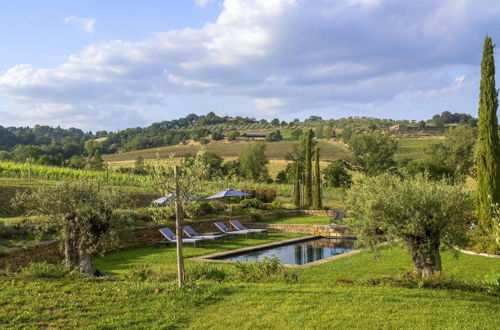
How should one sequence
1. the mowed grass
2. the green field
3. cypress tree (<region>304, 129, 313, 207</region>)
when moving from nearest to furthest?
1. cypress tree (<region>304, 129, 313, 207</region>)
2. the mowed grass
3. the green field

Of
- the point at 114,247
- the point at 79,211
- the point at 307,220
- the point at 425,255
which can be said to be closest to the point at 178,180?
the point at 79,211

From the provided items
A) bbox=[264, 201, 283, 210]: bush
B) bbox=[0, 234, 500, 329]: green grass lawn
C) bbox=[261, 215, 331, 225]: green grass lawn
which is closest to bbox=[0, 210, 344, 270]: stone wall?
bbox=[261, 215, 331, 225]: green grass lawn

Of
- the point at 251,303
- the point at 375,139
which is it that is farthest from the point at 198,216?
the point at 375,139

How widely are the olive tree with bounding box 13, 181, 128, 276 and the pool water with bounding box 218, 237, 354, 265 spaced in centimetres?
490

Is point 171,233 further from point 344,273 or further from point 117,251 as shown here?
point 344,273

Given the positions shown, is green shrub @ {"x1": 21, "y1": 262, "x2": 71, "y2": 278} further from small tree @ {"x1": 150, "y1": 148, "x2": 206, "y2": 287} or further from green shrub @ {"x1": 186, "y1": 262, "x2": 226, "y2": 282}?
small tree @ {"x1": 150, "y1": 148, "x2": 206, "y2": 287}

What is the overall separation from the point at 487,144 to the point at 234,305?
11.2m

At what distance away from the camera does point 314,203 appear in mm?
27438

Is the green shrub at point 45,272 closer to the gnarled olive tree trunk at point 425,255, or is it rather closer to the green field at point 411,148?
the gnarled olive tree trunk at point 425,255

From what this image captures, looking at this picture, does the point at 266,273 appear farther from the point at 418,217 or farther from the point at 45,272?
the point at 45,272

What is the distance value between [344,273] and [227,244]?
22.2ft

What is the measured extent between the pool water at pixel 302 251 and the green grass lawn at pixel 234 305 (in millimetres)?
5817

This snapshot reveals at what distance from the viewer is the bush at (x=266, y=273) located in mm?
7911

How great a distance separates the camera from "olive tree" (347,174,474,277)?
8.03m
